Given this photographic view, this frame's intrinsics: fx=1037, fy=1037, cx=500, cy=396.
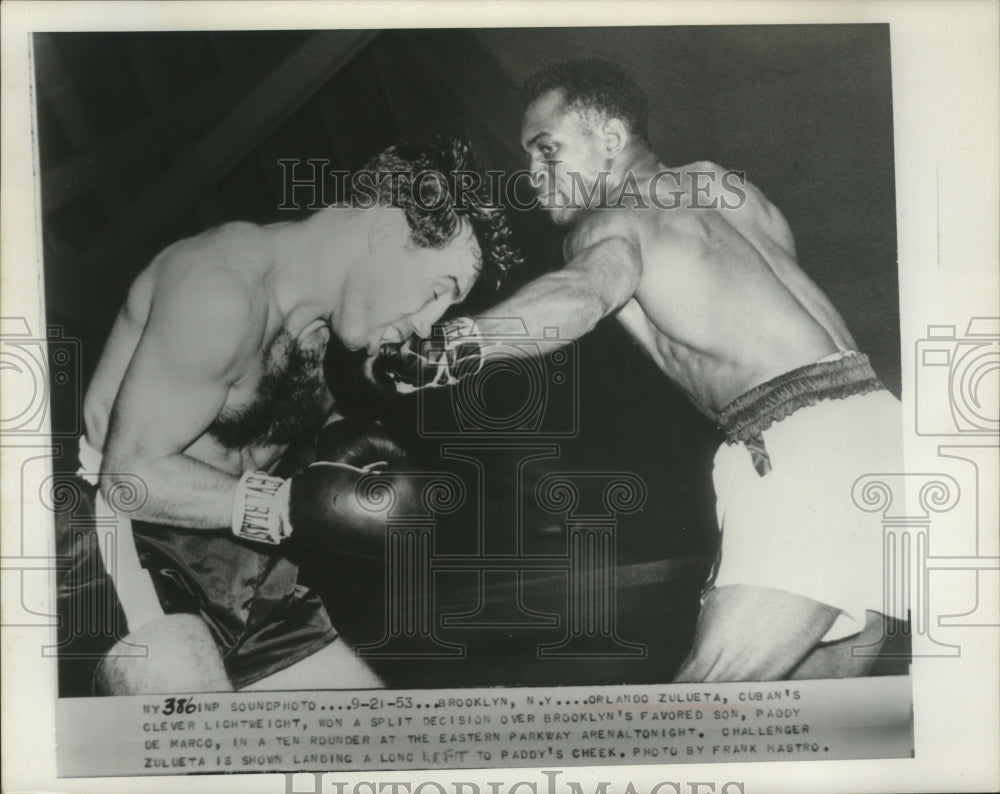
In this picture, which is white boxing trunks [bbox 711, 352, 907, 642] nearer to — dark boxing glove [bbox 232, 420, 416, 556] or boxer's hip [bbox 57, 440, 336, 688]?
dark boxing glove [bbox 232, 420, 416, 556]

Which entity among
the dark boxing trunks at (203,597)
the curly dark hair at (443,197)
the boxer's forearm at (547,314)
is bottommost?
the dark boxing trunks at (203,597)

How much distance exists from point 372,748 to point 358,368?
1111 mm

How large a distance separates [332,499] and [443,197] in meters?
0.94

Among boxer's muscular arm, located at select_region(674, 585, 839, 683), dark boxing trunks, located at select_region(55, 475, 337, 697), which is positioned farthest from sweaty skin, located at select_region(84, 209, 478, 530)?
boxer's muscular arm, located at select_region(674, 585, 839, 683)

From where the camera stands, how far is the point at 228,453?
301 centimetres

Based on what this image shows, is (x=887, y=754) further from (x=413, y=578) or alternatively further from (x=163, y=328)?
(x=163, y=328)

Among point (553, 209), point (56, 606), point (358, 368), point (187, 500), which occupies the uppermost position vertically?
point (553, 209)

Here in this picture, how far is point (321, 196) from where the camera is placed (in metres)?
3.05

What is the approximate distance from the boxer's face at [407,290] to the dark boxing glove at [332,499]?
28 centimetres

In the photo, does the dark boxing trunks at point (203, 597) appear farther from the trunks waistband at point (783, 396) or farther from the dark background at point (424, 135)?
the trunks waistband at point (783, 396)

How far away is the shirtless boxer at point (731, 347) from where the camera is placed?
10.1ft

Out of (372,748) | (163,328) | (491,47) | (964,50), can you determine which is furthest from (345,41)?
(372,748)

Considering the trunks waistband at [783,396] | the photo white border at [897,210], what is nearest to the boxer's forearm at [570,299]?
the trunks waistband at [783,396]

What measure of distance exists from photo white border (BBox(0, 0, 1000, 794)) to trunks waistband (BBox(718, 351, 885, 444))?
8.3 inches
